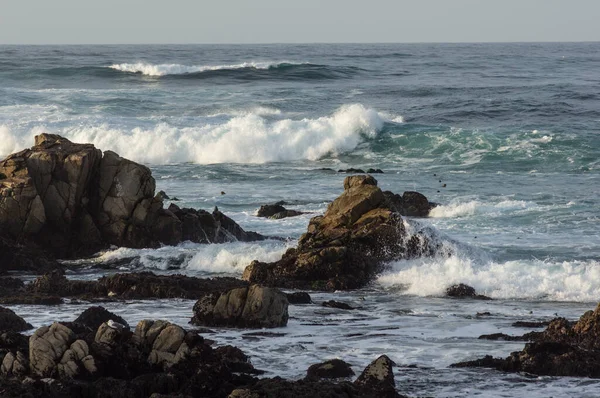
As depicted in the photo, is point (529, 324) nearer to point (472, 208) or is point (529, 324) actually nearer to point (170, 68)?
point (472, 208)

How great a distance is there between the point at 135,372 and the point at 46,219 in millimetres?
10319

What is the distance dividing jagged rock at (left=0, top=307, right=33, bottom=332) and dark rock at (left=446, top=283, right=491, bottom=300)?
7.65 meters

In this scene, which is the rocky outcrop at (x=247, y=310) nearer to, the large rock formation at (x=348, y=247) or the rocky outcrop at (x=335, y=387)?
the rocky outcrop at (x=335, y=387)

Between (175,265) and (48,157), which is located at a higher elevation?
(48,157)

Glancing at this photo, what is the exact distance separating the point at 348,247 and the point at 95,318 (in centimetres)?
709

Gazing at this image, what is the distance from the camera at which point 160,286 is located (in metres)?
18.1

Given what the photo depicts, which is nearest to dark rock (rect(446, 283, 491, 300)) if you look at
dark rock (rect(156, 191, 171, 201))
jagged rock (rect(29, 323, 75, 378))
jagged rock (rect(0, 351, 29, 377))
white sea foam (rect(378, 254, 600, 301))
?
white sea foam (rect(378, 254, 600, 301))

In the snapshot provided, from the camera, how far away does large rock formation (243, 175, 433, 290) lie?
19.5 metres

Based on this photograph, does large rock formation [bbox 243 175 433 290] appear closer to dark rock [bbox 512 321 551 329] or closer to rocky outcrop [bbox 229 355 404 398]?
dark rock [bbox 512 321 551 329]

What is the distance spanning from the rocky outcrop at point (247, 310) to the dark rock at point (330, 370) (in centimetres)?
262

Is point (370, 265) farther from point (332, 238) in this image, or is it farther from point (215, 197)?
point (215, 197)

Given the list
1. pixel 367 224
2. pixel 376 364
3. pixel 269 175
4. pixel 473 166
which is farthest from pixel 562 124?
pixel 376 364

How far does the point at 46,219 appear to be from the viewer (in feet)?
71.5

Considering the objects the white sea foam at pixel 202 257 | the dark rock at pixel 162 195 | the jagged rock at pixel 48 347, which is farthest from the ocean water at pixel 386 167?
the jagged rock at pixel 48 347
